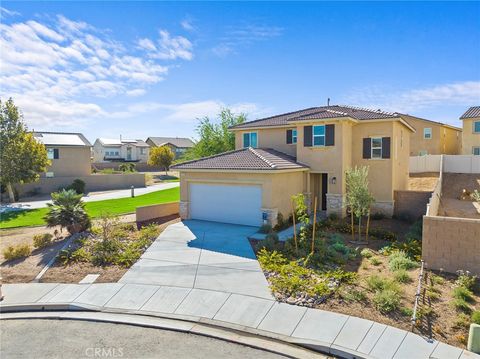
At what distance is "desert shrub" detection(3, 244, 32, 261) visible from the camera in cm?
1418

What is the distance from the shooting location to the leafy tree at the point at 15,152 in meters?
30.2

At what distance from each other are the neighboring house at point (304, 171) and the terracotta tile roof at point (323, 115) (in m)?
0.07

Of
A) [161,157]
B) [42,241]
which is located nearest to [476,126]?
[42,241]

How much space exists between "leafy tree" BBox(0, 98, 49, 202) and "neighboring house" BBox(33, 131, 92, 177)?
670 centimetres

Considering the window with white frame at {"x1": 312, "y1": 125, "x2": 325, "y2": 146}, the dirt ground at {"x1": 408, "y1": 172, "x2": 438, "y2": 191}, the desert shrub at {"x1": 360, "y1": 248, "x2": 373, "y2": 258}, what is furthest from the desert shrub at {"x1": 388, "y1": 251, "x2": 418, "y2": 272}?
the dirt ground at {"x1": 408, "y1": 172, "x2": 438, "y2": 191}

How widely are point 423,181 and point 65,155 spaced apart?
119 ft

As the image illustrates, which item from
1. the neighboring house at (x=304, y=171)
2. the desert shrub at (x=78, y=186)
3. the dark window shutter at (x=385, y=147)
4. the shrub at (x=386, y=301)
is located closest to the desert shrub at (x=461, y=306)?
the shrub at (x=386, y=301)

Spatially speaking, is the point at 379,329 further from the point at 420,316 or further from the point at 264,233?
the point at 264,233

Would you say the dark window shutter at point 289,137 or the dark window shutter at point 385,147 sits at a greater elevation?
the dark window shutter at point 289,137

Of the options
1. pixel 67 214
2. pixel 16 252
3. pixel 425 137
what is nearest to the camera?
pixel 16 252

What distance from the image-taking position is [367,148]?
2116 cm

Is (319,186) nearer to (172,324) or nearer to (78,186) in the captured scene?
(172,324)

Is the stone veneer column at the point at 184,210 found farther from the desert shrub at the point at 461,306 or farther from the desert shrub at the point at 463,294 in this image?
the desert shrub at the point at 461,306

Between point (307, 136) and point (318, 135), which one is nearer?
point (318, 135)
